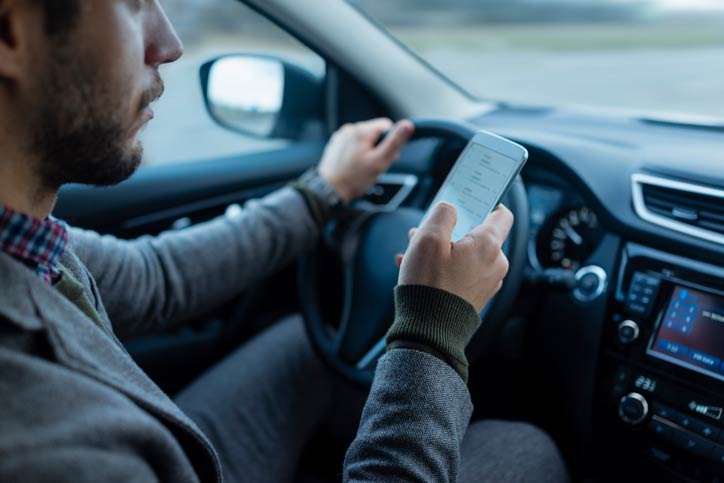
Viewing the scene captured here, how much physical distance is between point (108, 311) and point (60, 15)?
26.8 inches

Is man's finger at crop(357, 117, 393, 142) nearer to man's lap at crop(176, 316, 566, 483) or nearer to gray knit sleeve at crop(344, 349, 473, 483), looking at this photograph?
man's lap at crop(176, 316, 566, 483)

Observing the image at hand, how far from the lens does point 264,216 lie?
152cm

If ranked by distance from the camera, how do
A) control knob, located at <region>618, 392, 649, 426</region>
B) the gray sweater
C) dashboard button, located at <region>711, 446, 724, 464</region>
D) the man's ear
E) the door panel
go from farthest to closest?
1. the door panel
2. control knob, located at <region>618, 392, 649, 426</region>
3. dashboard button, located at <region>711, 446, 724, 464</region>
4. the man's ear
5. the gray sweater

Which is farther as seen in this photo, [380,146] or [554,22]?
[554,22]

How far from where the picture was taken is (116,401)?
721 millimetres

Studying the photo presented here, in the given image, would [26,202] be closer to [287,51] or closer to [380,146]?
[380,146]

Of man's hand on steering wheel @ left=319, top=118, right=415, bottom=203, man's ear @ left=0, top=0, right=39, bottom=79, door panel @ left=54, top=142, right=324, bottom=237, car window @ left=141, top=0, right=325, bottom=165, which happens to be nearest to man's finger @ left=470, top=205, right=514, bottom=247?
man's hand on steering wheel @ left=319, top=118, right=415, bottom=203

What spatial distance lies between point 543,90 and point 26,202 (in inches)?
70.5

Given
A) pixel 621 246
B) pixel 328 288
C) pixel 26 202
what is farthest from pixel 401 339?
pixel 328 288

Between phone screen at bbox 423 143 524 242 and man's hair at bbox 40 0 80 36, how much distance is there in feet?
1.90

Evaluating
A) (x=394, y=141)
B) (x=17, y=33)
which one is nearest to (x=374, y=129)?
(x=394, y=141)

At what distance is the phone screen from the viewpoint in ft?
3.51

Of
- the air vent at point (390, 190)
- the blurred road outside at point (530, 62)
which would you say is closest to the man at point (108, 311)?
the air vent at point (390, 190)

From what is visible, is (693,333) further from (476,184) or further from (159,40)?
(159,40)
